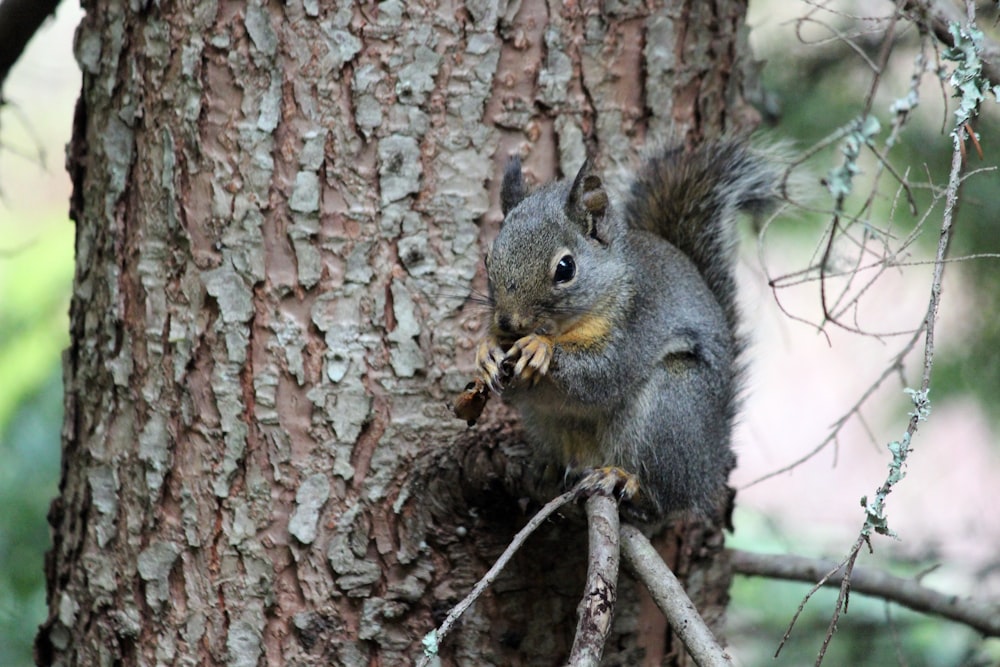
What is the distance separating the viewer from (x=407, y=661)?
1.57m

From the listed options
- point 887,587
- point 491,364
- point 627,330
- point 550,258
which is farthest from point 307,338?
point 887,587

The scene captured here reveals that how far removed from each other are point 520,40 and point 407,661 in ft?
3.16

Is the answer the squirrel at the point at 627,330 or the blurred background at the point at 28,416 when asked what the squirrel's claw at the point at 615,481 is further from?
the blurred background at the point at 28,416

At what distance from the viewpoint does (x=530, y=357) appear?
1.58 meters

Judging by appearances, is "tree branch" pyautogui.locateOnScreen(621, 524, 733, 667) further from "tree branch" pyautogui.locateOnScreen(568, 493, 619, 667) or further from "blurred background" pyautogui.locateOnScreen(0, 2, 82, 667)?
"blurred background" pyautogui.locateOnScreen(0, 2, 82, 667)

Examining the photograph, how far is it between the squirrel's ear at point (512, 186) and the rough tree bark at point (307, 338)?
0.19ft

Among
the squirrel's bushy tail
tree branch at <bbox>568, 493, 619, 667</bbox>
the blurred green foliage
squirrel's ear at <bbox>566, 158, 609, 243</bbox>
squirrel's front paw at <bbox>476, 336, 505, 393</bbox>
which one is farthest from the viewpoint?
the blurred green foliage

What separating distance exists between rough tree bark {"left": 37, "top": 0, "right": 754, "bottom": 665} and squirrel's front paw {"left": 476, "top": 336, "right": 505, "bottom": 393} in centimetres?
9

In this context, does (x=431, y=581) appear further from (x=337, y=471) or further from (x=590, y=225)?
(x=590, y=225)

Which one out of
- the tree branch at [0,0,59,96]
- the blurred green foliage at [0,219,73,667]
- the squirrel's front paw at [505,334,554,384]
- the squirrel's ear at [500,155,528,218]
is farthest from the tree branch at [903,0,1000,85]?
the blurred green foliage at [0,219,73,667]

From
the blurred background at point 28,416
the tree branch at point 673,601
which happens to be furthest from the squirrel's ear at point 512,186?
the blurred background at point 28,416

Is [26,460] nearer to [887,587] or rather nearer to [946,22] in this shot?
[887,587]

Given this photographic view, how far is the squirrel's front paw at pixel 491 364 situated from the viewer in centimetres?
148

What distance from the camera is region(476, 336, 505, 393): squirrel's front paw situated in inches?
58.3
